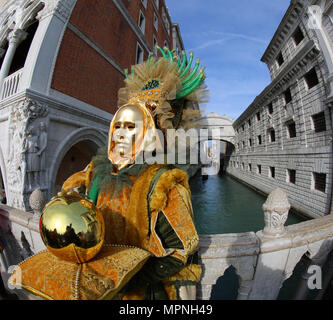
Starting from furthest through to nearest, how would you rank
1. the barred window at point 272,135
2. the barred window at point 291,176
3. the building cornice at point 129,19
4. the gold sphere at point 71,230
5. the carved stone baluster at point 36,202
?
the barred window at point 272,135 < the barred window at point 291,176 < the building cornice at point 129,19 < the carved stone baluster at point 36,202 < the gold sphere at point 71,230

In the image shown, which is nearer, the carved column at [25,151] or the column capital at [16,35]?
the carved column at [25,151]

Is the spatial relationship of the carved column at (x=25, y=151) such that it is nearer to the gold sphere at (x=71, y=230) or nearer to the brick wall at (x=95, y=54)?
the brick wall at (x=95, y=54)

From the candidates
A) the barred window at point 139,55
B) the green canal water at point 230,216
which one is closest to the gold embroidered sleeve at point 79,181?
the green canal water at point 230,216

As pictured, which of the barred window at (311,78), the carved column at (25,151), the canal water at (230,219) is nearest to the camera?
the canal water at (230,219)

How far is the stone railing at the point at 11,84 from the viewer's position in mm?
4884

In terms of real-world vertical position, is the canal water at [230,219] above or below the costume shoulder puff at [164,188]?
below

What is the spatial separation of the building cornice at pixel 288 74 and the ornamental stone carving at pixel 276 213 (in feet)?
28.9

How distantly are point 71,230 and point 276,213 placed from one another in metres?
1.76

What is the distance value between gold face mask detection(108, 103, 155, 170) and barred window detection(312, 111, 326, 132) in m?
9.09

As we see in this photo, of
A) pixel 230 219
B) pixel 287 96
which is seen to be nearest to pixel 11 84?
pixel 230 219

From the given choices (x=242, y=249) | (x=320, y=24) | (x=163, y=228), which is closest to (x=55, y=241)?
(x=163, y=228)

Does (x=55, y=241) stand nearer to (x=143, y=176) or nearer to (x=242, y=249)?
(x=143, y=176)
